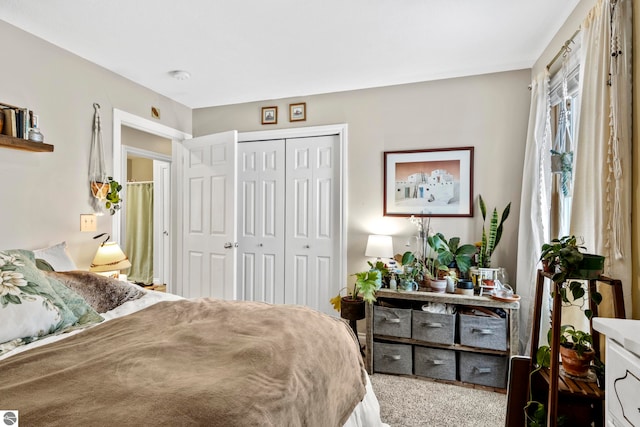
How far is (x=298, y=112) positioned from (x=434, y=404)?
279cm

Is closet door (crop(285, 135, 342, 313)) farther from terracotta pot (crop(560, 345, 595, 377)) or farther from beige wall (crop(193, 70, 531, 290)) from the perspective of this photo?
terracotta pot (crop(560, 345, 595, 377))

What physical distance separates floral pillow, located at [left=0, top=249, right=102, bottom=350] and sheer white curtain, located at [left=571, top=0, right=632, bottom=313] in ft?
7.66

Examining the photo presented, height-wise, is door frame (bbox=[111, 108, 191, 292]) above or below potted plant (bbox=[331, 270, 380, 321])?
above

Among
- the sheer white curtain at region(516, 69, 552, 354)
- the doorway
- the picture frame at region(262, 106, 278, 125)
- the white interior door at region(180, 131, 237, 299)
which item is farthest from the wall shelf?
the sheer white curtain at region(516, 69, 552, 354)

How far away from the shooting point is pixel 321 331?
1.53 m

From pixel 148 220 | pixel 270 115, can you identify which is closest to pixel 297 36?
pixel 270 115

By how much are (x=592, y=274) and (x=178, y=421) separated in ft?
4.77

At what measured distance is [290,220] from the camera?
3496mm

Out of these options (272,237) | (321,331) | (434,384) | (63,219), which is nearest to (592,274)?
(321,331)

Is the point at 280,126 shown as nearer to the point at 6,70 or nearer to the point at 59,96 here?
the point at 59,96

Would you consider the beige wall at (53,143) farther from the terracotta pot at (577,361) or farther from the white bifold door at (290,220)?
the terracotta pot at (577,361)

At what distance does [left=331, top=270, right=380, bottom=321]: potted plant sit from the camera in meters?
2.58

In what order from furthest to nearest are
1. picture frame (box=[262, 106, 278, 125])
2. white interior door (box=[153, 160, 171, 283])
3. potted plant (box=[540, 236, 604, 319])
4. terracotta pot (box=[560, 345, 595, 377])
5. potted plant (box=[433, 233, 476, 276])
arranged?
white interior door (box=[153, 160, 171, 283])
picture frame (box=[262, 106, 278, 125])
potted plant (box=[433, 233, 476, 276])
terracotta pot (box=[560, 345, 595, 377])
potted plant (box=[540, 236, 604, 319])

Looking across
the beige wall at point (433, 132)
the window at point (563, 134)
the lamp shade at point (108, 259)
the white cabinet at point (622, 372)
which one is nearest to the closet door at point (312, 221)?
the beige wall at point (433, 132)
